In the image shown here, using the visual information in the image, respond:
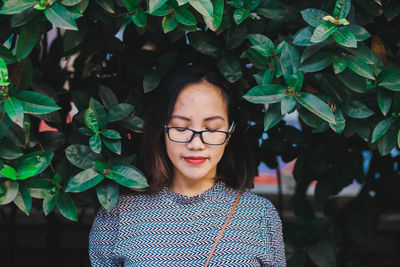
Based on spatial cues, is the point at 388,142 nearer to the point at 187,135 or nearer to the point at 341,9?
the point at 341,9

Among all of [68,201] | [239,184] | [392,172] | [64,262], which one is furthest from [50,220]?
[392,172]

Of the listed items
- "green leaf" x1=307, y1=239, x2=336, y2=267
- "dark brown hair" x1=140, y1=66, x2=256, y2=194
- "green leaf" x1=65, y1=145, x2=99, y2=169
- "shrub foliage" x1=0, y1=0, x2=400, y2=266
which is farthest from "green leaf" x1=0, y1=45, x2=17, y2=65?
"green leaf" x1=307, y1=239, x2=336, y2=267

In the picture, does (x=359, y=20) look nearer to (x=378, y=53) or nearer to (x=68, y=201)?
(x=378, y=53)

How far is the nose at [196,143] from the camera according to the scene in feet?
6.06

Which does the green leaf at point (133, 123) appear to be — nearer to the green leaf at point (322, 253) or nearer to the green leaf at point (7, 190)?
the green leaf at point (7, 190)

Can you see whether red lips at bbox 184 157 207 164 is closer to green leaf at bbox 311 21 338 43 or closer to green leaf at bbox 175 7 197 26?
green leaf at bbox 175 7 197 26

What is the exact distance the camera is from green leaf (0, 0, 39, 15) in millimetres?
1461

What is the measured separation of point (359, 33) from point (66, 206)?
1.16 metres

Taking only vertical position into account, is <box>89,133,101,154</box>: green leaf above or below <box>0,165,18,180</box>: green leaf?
above

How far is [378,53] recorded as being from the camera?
2016 mm

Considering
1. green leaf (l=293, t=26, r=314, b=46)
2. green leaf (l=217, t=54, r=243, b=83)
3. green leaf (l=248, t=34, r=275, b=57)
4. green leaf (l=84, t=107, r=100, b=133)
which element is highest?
green leaf (l=293, t=26, r=314, b=46)

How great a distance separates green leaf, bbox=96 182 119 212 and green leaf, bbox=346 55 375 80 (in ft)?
2.98

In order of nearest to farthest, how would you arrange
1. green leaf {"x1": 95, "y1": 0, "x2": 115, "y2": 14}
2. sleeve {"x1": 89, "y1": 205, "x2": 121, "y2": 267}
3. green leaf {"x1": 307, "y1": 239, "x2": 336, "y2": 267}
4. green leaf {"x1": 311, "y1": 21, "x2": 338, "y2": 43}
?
1. green leaf {"x1": 311, "y1": 21, "x2": 338, "y2": 43}
2. green leaf {"x1": 95, "y1": 0, "x2": 115, "y2": 14}
3. sleeve {"x1": 89, "y1": 205, "x2": 121, "y2": 267}
4. green leaf {"x1": 307, "y1": 239, "x2": 336, "y2": 267}

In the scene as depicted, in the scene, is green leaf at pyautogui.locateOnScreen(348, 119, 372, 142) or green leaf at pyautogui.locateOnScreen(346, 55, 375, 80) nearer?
green leaf at pyautogui.locateOnScreen(346, 55, 375, 80)
